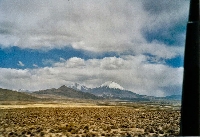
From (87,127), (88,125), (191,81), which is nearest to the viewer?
(191,81)

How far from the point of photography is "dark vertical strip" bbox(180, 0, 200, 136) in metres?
6.65

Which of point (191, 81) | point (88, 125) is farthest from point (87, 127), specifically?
point (191, 81)

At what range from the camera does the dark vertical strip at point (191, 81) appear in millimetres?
6652

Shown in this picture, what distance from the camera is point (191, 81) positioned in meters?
6.79

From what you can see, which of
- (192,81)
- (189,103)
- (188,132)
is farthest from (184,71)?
(188,132)

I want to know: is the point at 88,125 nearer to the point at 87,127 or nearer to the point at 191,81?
the point at 87,127

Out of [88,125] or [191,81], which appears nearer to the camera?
[191,81]

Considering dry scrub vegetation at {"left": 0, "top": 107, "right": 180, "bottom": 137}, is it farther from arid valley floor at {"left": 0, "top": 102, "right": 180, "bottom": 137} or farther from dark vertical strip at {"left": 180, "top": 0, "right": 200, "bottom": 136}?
dark vertical strip at {"left": 180, "top": 0, "right": 200, "bottom": 136}

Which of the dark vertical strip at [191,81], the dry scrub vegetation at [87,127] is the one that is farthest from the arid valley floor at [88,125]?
the dark vertical strip at [191,81]

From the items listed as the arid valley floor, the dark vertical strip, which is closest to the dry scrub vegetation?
the arid valley floor

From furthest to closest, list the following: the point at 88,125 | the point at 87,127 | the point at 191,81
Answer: the point at 88,125
the point at 87,127
the point at 191,81

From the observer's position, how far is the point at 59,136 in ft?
55.5

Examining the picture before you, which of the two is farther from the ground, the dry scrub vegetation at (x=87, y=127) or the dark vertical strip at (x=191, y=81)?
the dark vertical strip at (x=191, y=81)

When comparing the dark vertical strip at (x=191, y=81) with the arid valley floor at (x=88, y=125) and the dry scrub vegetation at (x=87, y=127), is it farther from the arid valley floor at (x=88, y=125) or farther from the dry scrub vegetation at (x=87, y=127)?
the arid valley floor at (x=88, y=125)
